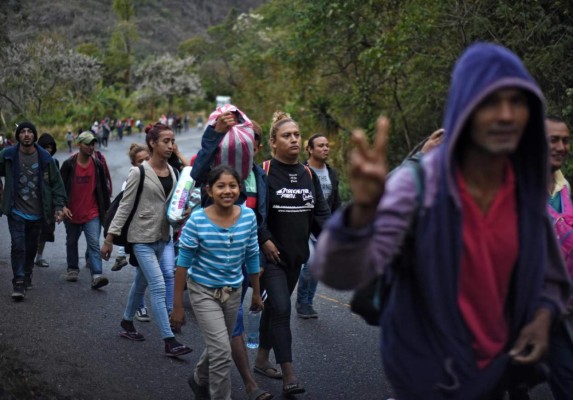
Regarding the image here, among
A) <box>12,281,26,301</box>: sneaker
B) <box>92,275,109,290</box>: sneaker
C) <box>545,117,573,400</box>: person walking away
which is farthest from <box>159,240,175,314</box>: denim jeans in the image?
<box>545,117,573,400</box>: person walking away

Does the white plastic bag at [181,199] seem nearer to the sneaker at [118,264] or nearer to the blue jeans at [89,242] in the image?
the blue jeans at [89,242]

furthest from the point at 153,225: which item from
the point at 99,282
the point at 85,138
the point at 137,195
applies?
the point at 85,138

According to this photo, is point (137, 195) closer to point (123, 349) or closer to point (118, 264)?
point (123, 349)

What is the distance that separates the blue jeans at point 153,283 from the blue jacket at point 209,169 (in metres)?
1.18

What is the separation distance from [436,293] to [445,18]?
40.5 feet

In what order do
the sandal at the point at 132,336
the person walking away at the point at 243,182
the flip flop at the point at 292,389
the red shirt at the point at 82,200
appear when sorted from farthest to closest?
the red shirt at the point at 82,200 → the sandal at the point at 132,336 → the person walking away at the point at 243,182 → the flip flop at the point at 292,389

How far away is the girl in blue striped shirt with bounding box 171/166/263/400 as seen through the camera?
5359 millimetres

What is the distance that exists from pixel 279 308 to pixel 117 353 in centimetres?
187

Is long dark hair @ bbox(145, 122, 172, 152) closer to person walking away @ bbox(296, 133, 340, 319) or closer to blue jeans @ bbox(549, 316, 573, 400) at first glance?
person walking away @ bbox(296, 133, 340, 319)

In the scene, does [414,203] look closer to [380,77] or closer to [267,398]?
[267,398]

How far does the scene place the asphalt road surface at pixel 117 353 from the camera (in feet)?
20.1

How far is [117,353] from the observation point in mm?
7098

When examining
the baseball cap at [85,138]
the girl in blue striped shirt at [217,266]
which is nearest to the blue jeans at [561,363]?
the girl in blue striped shirt at [217,266]

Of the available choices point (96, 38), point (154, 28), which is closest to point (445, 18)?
point (96, 38)
